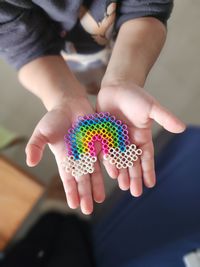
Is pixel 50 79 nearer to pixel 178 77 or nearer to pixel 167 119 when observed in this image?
pixel 167 119

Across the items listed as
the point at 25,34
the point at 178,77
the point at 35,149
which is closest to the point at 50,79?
the point at 25,34

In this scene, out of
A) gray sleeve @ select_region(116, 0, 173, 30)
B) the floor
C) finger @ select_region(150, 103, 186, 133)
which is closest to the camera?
finger @ select_region(150, 103, 186, 133)

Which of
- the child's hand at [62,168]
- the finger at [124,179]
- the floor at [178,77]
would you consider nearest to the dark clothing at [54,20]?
the child's hand at [62,168]

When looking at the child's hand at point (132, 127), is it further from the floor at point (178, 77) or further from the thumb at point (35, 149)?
the floor at point (178, 77)

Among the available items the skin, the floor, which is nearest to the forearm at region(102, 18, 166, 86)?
the skin

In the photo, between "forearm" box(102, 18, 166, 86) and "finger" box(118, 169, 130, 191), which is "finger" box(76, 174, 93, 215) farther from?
"forearm" box(102, 18, 166, 86)
